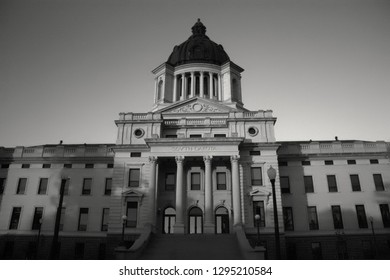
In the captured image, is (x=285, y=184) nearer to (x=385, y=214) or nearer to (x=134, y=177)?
(x=385, y=214)

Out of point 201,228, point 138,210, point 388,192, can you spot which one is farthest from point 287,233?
point 138,210

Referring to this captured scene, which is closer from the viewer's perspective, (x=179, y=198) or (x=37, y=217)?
(x=179, y=198)

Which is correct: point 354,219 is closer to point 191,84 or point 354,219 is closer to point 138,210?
point 138,210

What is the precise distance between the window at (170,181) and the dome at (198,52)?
769 inches

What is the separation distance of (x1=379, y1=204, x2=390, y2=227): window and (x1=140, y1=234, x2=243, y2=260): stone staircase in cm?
1776

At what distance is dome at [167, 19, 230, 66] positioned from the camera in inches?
1865

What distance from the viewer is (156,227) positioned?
31.3 metres

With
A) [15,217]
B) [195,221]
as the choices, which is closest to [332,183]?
[195,221]

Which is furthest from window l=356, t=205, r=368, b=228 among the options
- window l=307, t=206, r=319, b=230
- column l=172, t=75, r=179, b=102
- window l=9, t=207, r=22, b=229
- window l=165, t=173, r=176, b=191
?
window l=9, t=207, r=22, b=229

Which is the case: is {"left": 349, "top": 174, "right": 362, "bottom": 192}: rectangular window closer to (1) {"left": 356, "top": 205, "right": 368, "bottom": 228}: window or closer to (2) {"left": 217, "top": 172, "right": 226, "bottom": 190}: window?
(1) {"left": 356, "top": 205, "right": 368, "bottom": 228}: window

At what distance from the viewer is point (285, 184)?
1391 inches

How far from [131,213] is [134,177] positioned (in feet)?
12.1

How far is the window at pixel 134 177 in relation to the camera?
33000 mm
